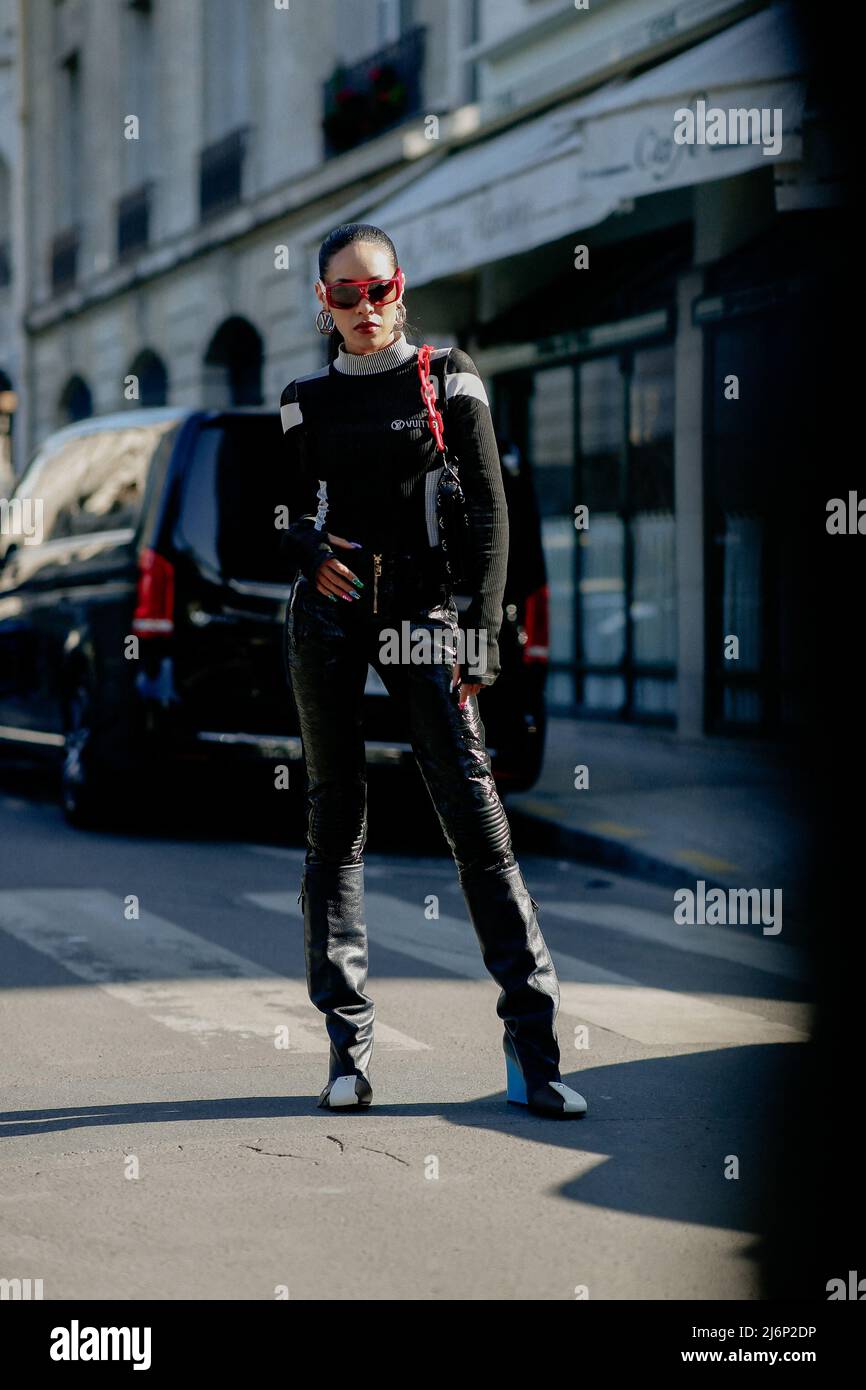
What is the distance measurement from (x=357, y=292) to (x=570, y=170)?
885 cm

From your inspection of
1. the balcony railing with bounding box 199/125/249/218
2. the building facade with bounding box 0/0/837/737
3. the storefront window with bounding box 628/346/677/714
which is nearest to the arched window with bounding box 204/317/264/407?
the building facade with bounding box 0/0/837/737

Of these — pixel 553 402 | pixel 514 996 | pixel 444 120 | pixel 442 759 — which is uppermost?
pixel 444 120

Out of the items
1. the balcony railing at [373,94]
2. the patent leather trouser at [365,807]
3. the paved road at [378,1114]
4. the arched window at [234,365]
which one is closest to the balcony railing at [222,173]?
the arched window at [234,365]

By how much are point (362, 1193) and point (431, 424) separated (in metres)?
1.56

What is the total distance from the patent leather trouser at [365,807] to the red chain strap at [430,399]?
0.34 metres

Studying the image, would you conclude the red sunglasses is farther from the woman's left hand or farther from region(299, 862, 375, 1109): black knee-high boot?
region(299, 862, 375, 1109): black knee-high boot

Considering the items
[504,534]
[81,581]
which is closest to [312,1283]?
[504,534]

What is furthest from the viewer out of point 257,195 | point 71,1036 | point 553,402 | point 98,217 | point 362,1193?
point 98,217

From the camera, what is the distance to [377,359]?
421 cm

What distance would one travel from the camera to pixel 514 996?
425cm

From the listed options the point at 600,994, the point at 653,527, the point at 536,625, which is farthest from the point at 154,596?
the point at 653,527

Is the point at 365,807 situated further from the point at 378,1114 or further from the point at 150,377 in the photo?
the point at 150,377
